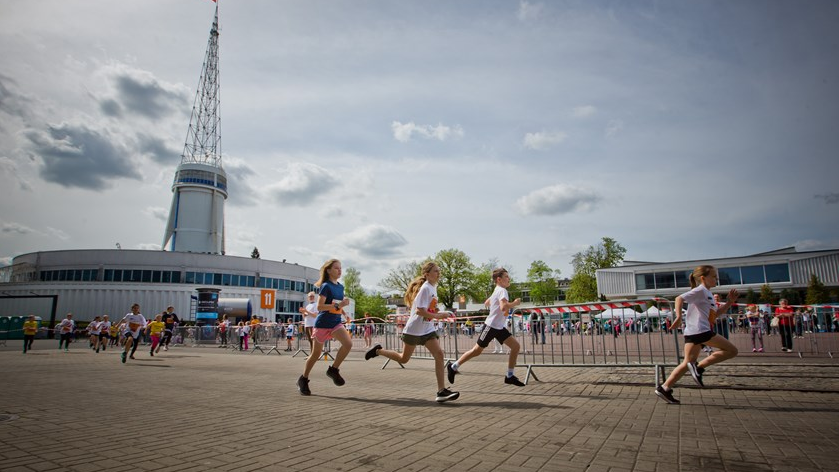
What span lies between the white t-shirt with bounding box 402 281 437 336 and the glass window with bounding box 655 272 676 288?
57.8 meters

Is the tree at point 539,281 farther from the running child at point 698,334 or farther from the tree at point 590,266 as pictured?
the running child at point 698,334

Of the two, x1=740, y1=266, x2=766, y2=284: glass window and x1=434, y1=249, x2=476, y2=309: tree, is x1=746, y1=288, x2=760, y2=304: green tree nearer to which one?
x1=740, y1=266, x2=766, y2=284: glass window

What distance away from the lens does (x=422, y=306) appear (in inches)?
259

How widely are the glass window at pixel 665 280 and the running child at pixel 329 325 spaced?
191ft

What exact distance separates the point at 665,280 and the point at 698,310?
57.4m

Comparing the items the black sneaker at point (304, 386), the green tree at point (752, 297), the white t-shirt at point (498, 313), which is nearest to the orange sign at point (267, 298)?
the black sneaker at point (304, 386)

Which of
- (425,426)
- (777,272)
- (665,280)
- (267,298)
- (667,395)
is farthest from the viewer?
(665,280)

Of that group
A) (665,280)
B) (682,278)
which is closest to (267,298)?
(665,280)

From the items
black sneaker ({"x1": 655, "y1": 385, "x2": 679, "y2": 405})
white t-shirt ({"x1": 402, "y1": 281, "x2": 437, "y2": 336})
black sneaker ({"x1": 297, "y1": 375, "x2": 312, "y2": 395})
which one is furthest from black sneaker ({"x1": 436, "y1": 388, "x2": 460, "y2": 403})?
black sneaker ({"x1": 655, "y1": 385, "x2": 679, "y2": 405})

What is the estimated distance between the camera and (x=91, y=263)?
60531 mm

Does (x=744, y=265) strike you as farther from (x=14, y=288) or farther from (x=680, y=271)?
(x=14, y=288)

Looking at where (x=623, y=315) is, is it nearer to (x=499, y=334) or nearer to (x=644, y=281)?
(x=499, y=334)

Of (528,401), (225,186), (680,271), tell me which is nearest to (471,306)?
(680,271)

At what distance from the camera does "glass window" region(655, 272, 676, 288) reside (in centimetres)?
5576
